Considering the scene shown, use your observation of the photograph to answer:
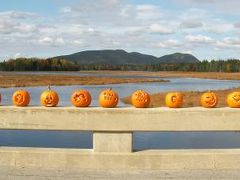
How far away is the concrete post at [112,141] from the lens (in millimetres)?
9234

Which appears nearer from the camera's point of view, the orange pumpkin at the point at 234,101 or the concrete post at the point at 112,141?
the concrete post at the point at 112,141

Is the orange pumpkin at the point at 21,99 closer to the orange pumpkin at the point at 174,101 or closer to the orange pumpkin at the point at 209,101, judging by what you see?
the orange pumpkin at the point at 174,101

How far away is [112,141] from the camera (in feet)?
30.3

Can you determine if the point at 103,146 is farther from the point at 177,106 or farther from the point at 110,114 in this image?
the point at 177,106

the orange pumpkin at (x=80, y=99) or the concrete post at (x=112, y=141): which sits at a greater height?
the orange pumpkin at (x=80, y=99)

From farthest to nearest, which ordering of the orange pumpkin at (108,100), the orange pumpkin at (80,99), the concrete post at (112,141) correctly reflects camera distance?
the orange pumpkin at (80,99) → the orange pumpkin at (108,100) → the concrete post at (112,141)

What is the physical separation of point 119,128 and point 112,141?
0.31m

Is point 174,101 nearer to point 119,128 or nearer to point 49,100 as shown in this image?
point 119,128

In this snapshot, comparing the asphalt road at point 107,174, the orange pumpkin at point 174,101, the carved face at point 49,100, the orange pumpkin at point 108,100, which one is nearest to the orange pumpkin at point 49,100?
the carved face at point 49,100

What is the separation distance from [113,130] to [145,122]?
63 centimetres

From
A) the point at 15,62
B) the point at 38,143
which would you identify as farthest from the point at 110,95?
the point at 15,62

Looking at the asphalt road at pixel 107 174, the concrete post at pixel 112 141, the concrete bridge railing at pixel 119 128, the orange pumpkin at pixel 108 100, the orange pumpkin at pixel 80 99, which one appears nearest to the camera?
the asphalt road at pixel 107 174

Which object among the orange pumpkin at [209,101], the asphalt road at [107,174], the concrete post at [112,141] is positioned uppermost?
the orange pumpkin at [209,101]

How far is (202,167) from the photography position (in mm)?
9188
